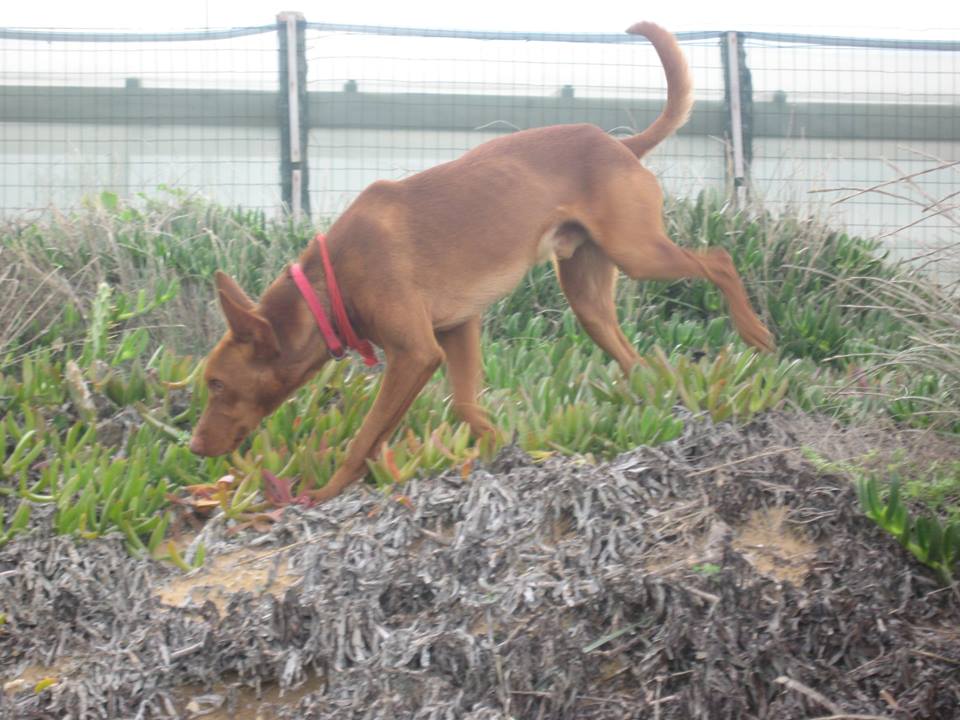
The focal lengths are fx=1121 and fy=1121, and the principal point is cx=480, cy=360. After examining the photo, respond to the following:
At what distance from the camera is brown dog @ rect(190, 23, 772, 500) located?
14.0 ft

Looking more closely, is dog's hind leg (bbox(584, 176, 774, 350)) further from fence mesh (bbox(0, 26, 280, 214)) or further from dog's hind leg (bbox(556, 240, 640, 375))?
fence mesh (bbox(0, 26, 280, 214))

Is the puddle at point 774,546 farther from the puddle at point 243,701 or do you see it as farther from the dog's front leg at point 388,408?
the puddle at point 243,701

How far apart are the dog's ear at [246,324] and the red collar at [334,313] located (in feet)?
0.61

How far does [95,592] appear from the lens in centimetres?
371

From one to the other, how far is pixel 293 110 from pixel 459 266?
4.04 m

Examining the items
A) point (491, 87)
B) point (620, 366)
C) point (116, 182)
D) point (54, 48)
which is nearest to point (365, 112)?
point (491, 87)

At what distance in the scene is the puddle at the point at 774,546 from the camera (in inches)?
138

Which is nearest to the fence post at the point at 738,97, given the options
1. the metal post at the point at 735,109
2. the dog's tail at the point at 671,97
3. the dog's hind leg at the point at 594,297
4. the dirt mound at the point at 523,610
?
the metal post at the point at 735,109

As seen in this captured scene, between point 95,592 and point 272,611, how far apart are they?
68 centimetres

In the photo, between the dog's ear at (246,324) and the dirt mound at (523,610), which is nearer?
the dirt mound at (523,610)

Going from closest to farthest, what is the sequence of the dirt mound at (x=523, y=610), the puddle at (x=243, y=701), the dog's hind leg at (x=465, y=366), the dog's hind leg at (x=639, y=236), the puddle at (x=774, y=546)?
the dirt mound at (x=523, y=610) → the puddle at (x=243, y=701) → the puddle at (x=774, y=546) → the dog's hind leg at (x=465, y=366) → the dog's hind leg at (x=639, y=236)

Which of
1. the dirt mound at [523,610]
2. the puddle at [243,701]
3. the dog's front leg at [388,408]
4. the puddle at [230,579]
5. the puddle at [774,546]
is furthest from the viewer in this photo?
the dog's front leg at [388,408]

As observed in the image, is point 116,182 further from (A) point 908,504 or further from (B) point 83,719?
(A) point 908,504

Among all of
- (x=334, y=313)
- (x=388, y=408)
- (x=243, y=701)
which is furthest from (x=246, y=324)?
(x=243, y=701)
